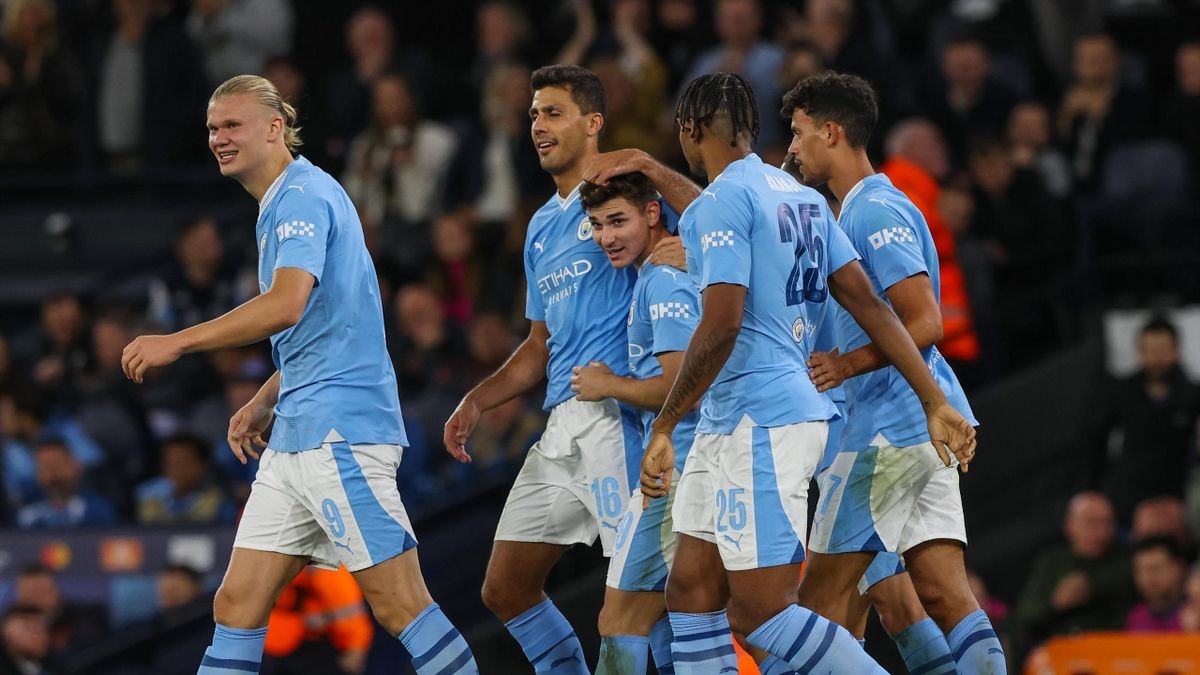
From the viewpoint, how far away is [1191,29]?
45.7 ft

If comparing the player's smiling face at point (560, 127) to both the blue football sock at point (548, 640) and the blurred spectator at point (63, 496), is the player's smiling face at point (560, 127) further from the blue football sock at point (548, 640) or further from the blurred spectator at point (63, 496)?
the blurred spectator at point (63, 496)

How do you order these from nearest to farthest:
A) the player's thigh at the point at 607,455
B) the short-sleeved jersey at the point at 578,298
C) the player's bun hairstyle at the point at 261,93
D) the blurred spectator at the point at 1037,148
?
the player's bun hairstyle at the point at 261,93
the player's thigh at the point at 607,455
the short-sleeved jersey at the point at 578,298
the blurred spectator at the point at 1037,148

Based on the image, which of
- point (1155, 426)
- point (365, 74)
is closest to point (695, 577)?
point (1155, 426)

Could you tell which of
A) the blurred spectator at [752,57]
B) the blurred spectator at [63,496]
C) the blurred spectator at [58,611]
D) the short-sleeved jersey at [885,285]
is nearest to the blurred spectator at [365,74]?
the blurred spectator at [752,57]

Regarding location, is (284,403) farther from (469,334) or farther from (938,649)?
(469,334)

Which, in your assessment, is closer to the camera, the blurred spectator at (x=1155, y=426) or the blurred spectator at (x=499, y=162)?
the blurred spectator at (x=1155, y=426)

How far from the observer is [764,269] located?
6156 mm

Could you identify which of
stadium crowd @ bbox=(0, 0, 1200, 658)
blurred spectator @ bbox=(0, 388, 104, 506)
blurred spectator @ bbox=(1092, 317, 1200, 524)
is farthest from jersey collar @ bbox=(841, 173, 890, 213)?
blurred spectator @ bbox=(0, 388, 104, 506)

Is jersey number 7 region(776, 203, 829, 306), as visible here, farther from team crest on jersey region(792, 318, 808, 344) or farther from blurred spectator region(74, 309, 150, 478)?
blurred spectator region(74, 309, 150, 478)

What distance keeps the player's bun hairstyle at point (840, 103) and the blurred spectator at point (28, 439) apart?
708cm

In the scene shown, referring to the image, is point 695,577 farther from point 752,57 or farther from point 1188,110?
point 1188,110

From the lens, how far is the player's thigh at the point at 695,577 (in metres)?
6.25

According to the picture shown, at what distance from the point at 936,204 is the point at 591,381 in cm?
470

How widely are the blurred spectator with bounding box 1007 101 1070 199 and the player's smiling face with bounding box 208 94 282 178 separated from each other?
6660 mm
